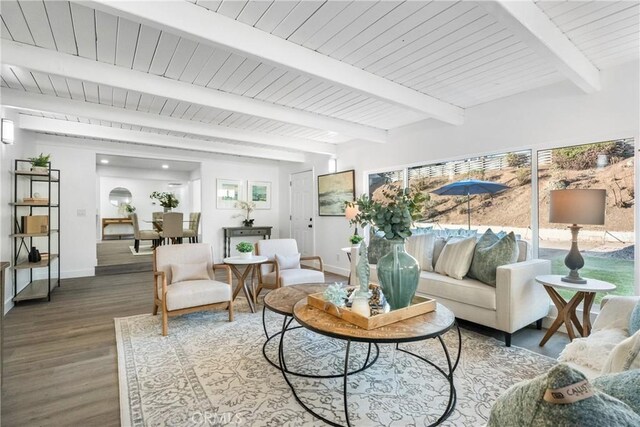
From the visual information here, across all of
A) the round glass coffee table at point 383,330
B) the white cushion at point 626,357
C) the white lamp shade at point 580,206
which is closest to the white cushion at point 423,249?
the white lamp shade at point 580,206

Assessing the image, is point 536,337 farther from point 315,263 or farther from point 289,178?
point 289,178

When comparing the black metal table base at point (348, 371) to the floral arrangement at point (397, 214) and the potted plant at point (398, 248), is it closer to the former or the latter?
the potted plant at point (398, 248)

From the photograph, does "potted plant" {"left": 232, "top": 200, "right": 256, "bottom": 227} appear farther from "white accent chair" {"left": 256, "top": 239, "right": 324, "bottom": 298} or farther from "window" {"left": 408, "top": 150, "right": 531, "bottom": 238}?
"window" {"left": 408, "top": 150, "right": 531, "bottom": 238}

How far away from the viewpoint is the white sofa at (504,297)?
8.68 feet

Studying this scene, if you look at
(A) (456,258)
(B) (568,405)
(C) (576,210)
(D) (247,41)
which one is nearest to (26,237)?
(D) (247,41)

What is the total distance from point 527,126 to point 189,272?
4.08 m

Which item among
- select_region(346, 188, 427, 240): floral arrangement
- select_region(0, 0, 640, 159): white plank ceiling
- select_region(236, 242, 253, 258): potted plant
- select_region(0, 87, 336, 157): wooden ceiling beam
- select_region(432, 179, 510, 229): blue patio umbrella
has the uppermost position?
select_region(0, 0, 640, 159): white plank ceiling

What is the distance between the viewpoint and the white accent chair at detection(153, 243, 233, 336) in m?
3.01

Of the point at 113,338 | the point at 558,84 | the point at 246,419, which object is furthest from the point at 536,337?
the point at 113,338

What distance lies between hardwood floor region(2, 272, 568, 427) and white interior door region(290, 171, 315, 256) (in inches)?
128

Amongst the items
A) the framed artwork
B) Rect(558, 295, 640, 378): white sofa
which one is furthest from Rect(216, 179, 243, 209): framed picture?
Rect(558, 295, 640, 378): white sofa

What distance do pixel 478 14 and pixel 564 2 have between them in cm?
49

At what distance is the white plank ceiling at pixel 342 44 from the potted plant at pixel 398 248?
46.6 inches

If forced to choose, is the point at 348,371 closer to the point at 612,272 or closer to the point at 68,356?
the point at 68,356
